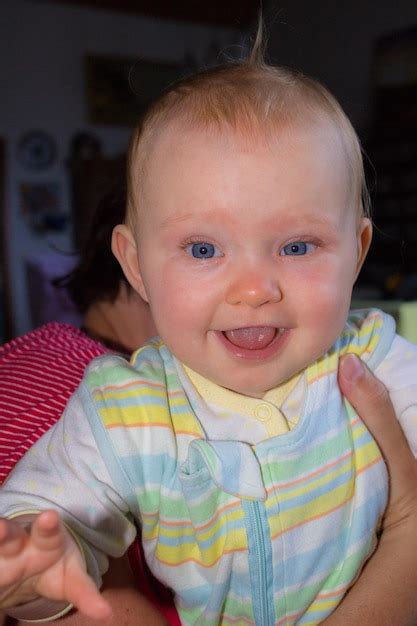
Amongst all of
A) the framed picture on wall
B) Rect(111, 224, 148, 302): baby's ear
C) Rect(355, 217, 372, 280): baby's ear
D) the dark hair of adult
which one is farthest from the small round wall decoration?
Rect(355, 217, 372, 280): baby's ear

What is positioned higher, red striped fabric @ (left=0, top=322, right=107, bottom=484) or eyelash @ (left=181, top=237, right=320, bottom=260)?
eyelash @ (left=181, top=237, right=320, bottom=260)

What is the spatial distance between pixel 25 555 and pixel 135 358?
381 mm

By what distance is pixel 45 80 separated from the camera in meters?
7.12

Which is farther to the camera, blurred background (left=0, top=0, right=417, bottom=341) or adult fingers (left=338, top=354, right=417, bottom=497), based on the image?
blurred background (left=0, top=0, right=417, bottom=341)

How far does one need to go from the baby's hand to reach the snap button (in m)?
0.32

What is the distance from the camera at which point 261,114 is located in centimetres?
82

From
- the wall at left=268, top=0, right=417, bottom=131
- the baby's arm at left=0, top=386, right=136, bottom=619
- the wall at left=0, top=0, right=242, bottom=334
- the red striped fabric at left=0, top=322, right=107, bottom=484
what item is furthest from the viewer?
the wall at left=0, top=0, right=242, bottom=334

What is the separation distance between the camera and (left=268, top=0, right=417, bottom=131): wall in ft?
20.1

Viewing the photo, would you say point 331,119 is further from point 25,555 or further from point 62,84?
point 62,84

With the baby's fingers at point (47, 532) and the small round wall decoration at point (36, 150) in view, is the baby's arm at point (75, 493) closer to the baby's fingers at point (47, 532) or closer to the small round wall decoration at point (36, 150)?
the baby's fingers at point (47, 532)

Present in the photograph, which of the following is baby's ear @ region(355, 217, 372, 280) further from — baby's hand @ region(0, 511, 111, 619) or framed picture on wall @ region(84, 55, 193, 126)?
framed picture on wall @ region(84, 55, 193, 126)

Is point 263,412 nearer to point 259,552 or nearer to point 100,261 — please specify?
point 259,552

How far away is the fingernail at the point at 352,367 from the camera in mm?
959

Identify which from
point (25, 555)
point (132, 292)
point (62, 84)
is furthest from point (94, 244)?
point (62, 84)
